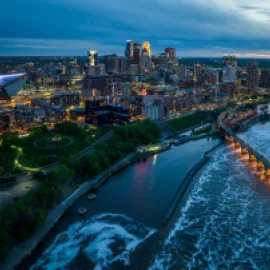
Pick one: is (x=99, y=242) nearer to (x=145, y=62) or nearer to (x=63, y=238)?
(x=63, y=238)

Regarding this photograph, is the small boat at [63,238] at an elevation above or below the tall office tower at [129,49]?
below

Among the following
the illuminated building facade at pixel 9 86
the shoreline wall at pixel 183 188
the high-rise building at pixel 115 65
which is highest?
the high-rise building at pixel 115 65

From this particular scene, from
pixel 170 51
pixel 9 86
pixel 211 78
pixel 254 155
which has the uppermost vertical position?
pixel 170 51

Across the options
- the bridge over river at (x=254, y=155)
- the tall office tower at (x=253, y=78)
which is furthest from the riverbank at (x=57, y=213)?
the tall office tower at (x=253, y=78)

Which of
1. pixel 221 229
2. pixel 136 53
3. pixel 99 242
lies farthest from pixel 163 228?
pixel 136 53

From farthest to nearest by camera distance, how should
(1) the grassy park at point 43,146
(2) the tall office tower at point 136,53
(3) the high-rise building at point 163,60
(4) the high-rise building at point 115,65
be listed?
(2) the tall office tower at point 136,53, (3) the high-rise building at point 163,60, (4) the high-rise building at point 115,65, (1) the grassy park at point 43,146

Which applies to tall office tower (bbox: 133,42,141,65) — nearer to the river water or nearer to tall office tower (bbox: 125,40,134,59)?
tall office tower (bbox: 125,40,134,59)

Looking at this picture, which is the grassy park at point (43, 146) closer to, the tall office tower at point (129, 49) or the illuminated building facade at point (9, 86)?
the illuminated building facade at point (9, 86)
